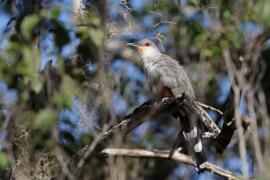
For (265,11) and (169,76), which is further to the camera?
(169,76)

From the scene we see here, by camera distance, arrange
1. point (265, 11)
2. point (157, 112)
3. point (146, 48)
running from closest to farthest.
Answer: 1. point (265, 11)
2. point (157, 112)
3. point (146, 48)

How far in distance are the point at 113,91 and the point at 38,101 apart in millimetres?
859

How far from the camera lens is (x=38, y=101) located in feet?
19.1

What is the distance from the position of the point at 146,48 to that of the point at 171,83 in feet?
2.84

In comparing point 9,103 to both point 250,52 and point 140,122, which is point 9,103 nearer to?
point 140,122

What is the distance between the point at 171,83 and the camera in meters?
6.24

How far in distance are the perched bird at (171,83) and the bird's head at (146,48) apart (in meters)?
0.08

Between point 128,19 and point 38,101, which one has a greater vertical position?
point 128,19

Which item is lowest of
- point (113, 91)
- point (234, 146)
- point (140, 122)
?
point (234, 146)

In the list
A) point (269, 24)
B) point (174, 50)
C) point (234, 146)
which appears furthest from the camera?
point (234, 146)

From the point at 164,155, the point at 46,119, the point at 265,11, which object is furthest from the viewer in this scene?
the point at 164,155

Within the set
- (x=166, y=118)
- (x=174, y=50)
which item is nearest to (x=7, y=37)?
(x=174, y=50)

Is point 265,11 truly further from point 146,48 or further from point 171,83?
point 146,48

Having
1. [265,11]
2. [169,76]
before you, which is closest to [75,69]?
[169,76]
